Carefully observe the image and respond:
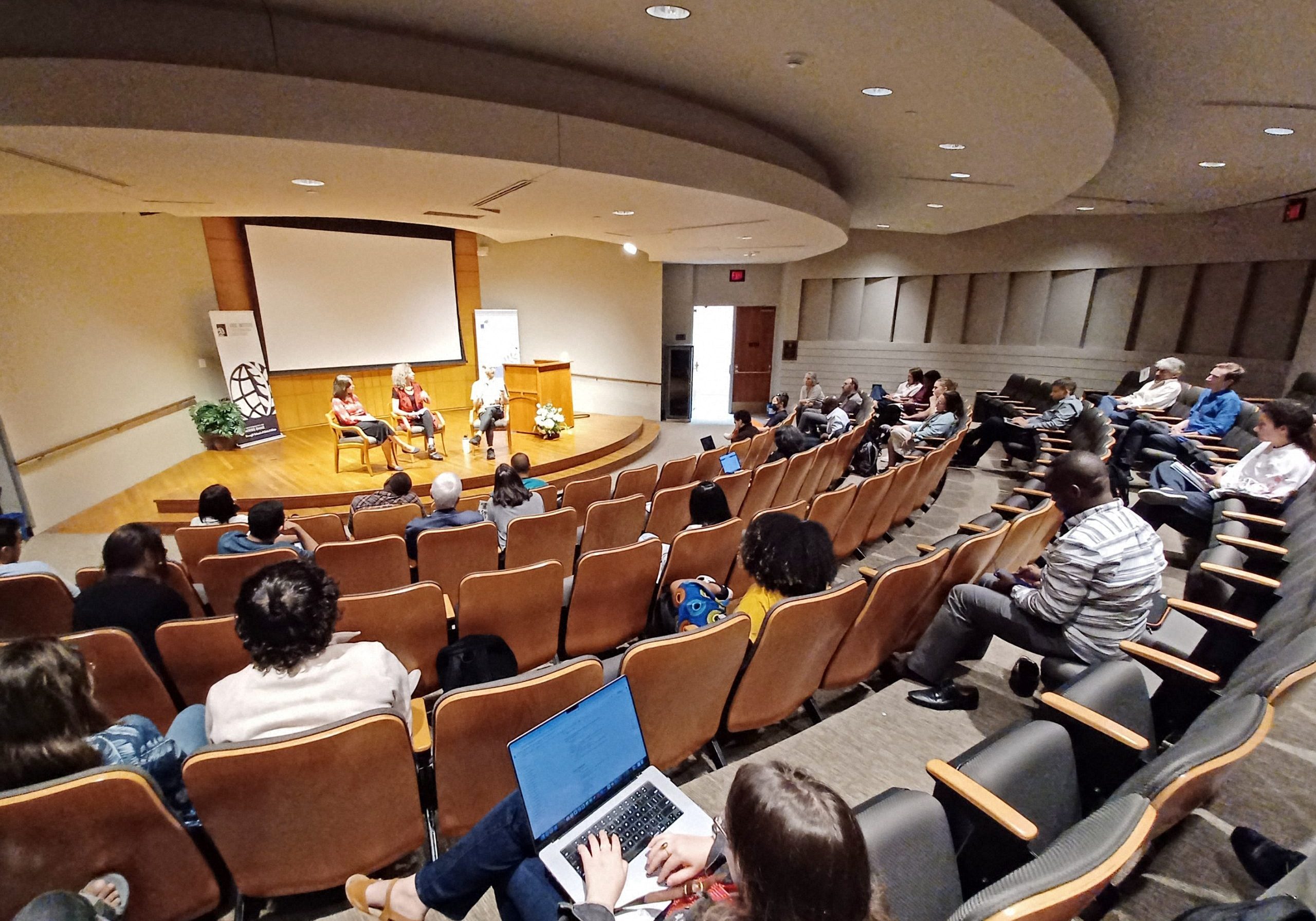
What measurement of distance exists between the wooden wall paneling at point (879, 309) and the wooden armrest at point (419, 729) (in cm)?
1180

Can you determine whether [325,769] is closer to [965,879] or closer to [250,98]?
[965,879]

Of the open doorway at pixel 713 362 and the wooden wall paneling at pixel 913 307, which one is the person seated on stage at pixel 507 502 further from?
the wooden wall paneling at pixel 913 307

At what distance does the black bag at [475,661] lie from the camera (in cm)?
224

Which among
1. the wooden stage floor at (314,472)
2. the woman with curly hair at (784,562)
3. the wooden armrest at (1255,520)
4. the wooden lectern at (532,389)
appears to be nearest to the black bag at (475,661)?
the woman with curly hair at (784,562)

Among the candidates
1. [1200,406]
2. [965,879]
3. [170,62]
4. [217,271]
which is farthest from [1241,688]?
[217,271]

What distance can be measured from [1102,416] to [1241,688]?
474 cm

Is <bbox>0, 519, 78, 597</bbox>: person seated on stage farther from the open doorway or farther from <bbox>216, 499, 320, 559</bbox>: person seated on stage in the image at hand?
the open doorway

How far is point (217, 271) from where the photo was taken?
8320mm

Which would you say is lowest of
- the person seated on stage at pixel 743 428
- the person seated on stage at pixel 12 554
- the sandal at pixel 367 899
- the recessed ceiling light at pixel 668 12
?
the sandal at pixel 367 899

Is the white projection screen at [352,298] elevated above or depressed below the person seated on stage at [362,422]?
above

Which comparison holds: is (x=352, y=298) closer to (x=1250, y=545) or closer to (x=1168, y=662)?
(x=1168, y=662)

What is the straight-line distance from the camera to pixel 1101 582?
2.24 m

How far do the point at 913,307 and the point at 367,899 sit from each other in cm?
1244

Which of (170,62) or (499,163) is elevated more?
(170,62)
